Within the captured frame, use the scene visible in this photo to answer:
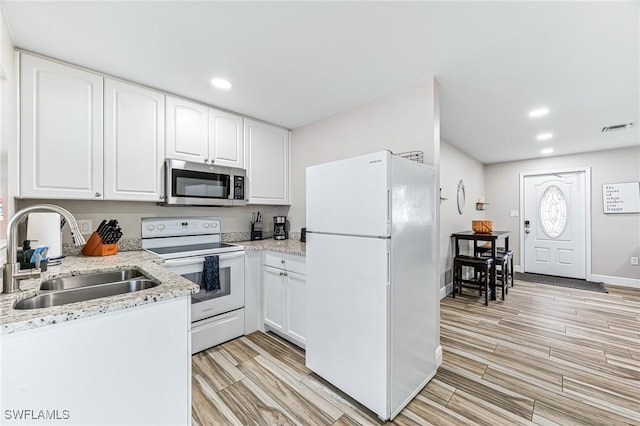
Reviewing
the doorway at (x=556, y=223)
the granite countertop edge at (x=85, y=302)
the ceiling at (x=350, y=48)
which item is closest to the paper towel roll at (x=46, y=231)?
the granite countertop edge at (x=85, y=302)

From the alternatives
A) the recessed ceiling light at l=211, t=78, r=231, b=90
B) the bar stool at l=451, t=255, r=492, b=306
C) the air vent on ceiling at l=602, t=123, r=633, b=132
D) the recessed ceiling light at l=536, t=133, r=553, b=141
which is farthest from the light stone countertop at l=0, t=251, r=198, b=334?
the air vent on ceiling at l=602, t=123, r=633, b=132

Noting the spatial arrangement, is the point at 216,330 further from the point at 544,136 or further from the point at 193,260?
the point at 544,136

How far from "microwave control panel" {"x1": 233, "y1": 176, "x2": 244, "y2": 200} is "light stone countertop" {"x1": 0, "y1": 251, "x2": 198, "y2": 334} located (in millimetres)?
1193

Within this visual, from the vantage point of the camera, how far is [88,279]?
1579mm

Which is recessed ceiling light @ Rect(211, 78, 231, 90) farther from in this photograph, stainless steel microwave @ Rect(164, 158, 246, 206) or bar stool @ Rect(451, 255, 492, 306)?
bar stool @ Rect(451, 255, 492, 306)

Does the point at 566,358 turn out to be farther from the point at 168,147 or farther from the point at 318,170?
the point at 168,147

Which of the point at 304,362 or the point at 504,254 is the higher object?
the point at 504,254

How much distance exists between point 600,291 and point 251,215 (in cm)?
541

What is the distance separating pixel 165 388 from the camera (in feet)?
3.69

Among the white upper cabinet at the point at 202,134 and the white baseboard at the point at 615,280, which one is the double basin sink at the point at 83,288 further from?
the white baseboard at the point at 615,280

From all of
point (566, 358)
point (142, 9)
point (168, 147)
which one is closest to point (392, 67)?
point (142, 9)

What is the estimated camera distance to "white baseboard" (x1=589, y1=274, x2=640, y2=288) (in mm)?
4410

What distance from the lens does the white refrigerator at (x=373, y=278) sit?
5.24 feet

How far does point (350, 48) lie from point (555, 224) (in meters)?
5.60
